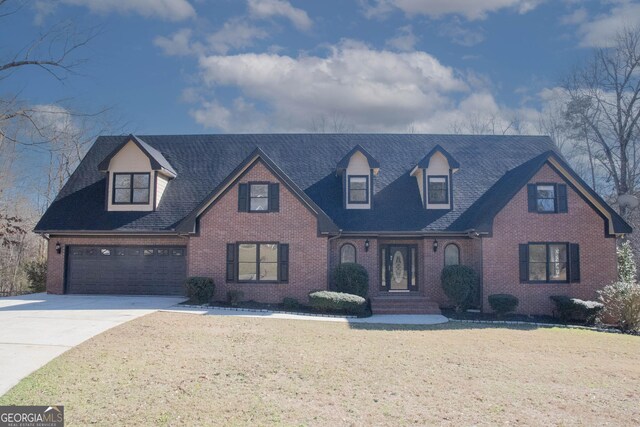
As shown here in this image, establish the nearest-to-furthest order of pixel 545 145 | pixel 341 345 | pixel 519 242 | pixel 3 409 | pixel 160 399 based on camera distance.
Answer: pixel 3 409 < pixel 160 399 < pixel 341 345 < pixel 519 242 < pixel 545 145

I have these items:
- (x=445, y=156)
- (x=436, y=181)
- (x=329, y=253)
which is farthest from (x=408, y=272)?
(x=445, y=156)

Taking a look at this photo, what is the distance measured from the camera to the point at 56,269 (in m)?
20.0

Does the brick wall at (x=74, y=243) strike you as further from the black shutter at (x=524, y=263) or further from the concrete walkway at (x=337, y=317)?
the black shutter at (x=524, y=263)

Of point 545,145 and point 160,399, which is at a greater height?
point 545,145

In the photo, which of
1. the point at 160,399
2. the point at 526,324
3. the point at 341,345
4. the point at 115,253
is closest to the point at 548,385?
the point at 341,345

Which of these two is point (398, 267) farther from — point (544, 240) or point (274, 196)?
point (274, 196)

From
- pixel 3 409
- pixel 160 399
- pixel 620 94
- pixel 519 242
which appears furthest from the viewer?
pixel 620 94

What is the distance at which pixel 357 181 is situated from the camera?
807 inches

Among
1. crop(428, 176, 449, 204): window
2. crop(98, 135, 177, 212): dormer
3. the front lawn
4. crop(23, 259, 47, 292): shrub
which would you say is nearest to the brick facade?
crop(428, 176, 449, 204): window

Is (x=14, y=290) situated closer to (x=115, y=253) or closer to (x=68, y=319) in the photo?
(x=115, y=253)

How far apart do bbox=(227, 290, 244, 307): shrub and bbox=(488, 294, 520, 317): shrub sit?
30.2 ft

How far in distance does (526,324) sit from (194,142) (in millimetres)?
17591

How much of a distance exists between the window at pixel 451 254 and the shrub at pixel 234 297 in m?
8.36

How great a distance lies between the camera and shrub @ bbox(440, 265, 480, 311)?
17.4 m
